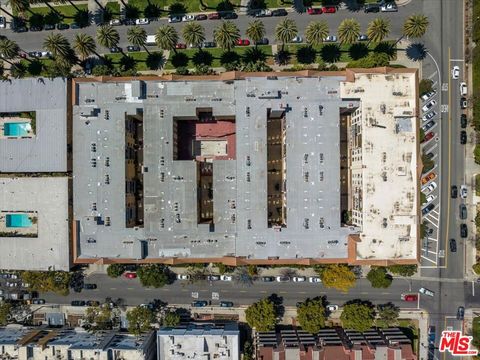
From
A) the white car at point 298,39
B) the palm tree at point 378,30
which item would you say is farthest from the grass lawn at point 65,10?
the palm tree at point 378,30

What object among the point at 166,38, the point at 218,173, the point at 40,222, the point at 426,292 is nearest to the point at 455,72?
the point at 426,292

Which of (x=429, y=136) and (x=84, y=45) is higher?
(x=84, y=45)

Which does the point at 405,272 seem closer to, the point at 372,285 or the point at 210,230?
the point at 372,285

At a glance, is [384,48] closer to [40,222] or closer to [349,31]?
[349,31]

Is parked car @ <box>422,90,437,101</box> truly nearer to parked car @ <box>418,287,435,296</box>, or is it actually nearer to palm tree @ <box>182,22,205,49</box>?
parked car @ <box>418,287,435,296</box>

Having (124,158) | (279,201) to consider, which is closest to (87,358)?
(124,158)
